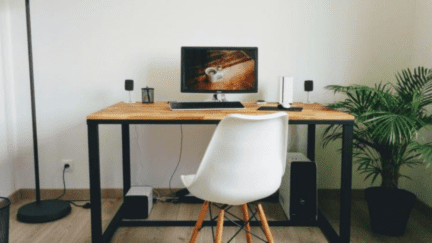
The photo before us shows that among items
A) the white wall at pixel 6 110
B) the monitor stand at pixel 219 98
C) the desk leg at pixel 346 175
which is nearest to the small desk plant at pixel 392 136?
the desk leg at pixel 346 175

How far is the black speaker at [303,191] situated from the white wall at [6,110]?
6.63ft

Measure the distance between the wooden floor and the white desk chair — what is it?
0.75 m

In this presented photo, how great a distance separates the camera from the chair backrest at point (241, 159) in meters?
1.52

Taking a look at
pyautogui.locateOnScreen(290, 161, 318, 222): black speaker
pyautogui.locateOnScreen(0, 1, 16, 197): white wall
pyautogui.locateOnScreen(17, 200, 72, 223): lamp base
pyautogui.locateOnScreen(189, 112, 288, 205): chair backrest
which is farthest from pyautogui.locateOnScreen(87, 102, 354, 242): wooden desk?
pyautogui.locateOnScreen(0, 1, 16, 197): white wall

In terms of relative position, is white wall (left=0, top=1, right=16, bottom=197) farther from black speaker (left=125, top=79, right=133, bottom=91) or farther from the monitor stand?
the monitor stand

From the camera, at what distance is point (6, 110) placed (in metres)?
2.74

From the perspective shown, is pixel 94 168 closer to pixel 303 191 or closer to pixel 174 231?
pixel 174 231

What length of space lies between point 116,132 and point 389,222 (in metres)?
1.98

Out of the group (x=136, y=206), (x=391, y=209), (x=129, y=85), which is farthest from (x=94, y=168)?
(x=391, y=209)

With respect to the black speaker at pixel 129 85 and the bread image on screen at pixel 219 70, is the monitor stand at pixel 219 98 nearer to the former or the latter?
the bread image on screen at pixel 219 70

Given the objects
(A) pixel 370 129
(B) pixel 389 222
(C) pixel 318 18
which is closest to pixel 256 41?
(C) pixel 318 18

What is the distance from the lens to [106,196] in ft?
9.68

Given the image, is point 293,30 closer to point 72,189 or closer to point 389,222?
point 389,222

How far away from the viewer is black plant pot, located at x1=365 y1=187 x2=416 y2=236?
224cm
